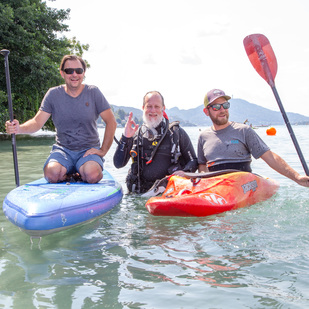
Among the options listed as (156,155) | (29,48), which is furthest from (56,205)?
(29,48)

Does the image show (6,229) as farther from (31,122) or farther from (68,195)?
(31,122)

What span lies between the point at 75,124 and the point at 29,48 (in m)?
14.2

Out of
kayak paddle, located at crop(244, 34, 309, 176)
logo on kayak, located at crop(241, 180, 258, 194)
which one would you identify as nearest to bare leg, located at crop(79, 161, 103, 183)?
logo on kayak, located at crop(241, 180, 258, 194)

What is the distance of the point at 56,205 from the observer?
3.64m

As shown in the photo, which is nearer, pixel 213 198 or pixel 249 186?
pixel 213 198

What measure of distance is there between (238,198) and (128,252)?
1.61m

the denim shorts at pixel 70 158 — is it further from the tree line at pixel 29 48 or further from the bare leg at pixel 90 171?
the tree line at pixel 29 48

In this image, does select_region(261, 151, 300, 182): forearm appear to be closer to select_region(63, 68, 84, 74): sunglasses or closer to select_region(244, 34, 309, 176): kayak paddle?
select_region(244, 34, 309, 176): kayak paddle

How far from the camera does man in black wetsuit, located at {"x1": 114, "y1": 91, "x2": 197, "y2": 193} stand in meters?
5.22

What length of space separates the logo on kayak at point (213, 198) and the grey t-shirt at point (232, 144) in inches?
26.6

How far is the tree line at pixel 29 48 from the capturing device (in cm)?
1625

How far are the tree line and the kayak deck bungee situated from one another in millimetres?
12433

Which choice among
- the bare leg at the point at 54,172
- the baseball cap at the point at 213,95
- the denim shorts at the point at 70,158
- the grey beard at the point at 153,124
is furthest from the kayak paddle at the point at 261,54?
the bare leg at the point at 54,172

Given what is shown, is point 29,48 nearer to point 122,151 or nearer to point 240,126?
point 122,151
